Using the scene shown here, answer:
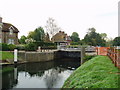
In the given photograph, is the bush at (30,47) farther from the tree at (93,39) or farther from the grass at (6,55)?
the tree at (93,39)

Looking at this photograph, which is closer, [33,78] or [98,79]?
[98,79]

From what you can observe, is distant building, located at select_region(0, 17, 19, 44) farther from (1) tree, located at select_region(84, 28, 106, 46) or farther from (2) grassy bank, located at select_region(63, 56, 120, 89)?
(2) grassy bank, located at select_region(63, 56, 120, 89)

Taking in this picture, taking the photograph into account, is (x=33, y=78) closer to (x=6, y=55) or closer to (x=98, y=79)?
(x=98, y=79)

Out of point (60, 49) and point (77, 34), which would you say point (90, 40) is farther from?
point (60, 49)

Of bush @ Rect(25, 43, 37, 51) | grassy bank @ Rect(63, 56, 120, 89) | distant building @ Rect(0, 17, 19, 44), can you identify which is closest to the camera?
grassy bank @ Rect(63, 56, 120, 89)

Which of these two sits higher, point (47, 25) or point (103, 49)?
point (47, 25)

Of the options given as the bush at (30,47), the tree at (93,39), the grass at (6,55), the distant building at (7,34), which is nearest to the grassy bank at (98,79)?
the grass at (6,55)

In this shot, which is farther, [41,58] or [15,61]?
[41,58]

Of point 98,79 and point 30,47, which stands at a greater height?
point 30,47

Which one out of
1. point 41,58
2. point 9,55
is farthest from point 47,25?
point 9,55

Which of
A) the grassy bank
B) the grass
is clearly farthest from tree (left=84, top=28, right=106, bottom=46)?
the grassy bank

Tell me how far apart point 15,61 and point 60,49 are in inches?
553

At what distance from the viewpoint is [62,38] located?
209ft

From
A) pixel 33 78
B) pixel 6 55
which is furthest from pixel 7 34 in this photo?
pixel 33 78
